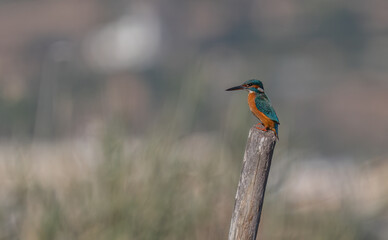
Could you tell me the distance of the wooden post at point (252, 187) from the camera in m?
2.87

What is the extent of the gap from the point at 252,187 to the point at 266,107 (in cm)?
46

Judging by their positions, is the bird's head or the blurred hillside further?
the blurred hillside

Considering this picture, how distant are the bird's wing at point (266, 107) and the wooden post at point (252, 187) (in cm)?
25

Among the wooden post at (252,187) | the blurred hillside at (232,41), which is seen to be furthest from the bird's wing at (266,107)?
the blurred hillside at (232,41)

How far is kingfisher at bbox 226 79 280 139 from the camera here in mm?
3108

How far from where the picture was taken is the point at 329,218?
5.51m

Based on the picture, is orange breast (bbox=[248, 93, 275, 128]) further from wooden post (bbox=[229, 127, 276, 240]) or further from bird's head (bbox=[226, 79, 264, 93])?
wooden post (bbox=[229, 127, 276, 240])

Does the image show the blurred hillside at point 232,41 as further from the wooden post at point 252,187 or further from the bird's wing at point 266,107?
the wooden post at point 252,187

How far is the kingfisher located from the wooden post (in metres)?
0.15

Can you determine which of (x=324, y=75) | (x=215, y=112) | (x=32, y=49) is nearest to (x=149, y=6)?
(x=32, y=49)

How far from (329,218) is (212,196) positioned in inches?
36.7

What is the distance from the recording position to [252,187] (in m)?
2.88

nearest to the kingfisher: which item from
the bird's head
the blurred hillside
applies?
the bird's head

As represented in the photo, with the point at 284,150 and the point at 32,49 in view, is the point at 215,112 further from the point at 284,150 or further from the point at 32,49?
the point at 32,49
